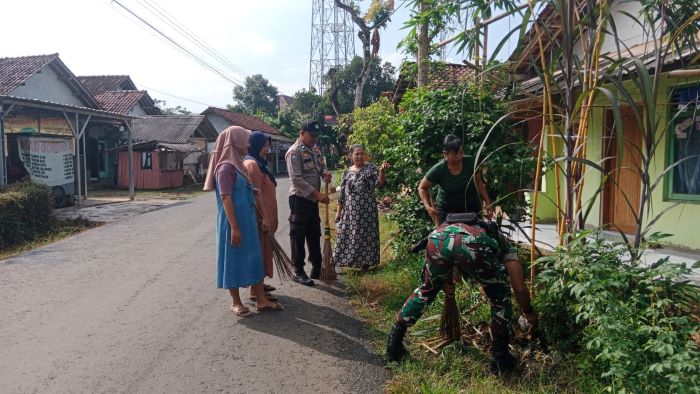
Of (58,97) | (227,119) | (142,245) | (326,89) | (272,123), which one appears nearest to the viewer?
(142,245)

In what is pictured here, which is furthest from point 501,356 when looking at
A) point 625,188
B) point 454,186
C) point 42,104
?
point 42,104

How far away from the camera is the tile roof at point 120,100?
24753 mm

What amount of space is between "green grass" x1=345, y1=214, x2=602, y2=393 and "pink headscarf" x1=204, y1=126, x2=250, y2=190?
6.10 ft

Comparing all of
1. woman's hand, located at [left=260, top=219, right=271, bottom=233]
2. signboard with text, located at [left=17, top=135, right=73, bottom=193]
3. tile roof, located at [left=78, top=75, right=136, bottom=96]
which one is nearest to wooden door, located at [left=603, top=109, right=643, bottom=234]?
woman's hand, located at [left=260, top=219, right=271, bottom=233]

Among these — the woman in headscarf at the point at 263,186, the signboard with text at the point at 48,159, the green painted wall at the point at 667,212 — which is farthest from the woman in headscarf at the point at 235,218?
the signboard with text at the point at 48,159

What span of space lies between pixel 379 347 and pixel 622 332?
1.91m

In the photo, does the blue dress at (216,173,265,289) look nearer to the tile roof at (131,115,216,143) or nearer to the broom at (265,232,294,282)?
the broom at (265,232,294,282)

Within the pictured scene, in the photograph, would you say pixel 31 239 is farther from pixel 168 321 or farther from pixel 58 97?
pixel 58 97

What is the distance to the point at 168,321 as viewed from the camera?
4688 mm

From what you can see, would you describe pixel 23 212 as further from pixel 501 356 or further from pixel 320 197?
pixel 501 356

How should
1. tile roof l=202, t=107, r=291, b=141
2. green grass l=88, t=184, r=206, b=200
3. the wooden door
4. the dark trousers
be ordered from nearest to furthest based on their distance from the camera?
the dark trousers → the wooden door → green grass l=88, t=184, r=206, b=200 → tile roof l=202, t=107, r=291, b=141

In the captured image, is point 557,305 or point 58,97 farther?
point 58,97

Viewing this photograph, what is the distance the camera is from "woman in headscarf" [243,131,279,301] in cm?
509

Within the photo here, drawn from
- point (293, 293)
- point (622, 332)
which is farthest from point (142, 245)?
point (622, 332)
